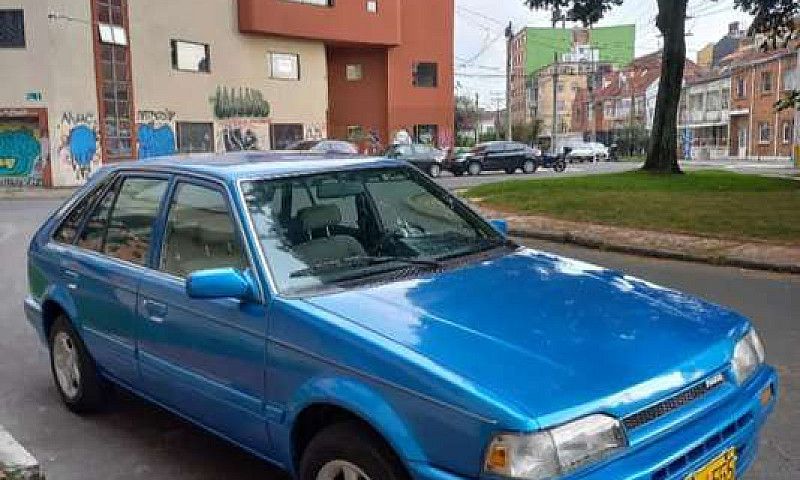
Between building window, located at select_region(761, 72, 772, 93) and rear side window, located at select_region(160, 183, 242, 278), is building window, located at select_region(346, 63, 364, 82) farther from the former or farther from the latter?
rear side window, located at select_region(160, 183, 242, 278)

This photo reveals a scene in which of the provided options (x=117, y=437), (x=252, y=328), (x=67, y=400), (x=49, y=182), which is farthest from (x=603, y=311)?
(x=49, y=182)

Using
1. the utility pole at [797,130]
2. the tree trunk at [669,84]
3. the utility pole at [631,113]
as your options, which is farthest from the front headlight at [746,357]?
the utility pole at [631,113]

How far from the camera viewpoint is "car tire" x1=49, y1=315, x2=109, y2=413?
15.2ft

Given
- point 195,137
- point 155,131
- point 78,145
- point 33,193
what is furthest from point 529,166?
point 33,193

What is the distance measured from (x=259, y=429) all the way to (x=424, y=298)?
0.89 metres

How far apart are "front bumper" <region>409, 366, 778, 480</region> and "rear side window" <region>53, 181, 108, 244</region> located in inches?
123

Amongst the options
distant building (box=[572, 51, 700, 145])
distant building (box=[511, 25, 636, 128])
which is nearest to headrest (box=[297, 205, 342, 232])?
distant building (box=[572, 51, 700, 145])

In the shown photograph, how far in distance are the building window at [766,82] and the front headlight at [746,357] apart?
57947 mm

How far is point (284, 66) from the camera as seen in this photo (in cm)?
3653

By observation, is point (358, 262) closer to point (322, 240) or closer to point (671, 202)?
point (322, 240)

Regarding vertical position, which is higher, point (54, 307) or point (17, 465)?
point (54, 307)

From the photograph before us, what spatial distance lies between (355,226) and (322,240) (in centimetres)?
32

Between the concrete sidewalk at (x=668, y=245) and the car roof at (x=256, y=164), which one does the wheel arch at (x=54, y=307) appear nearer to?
the car roof at (x=256, y=164)

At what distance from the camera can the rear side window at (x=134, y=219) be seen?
4.11m
